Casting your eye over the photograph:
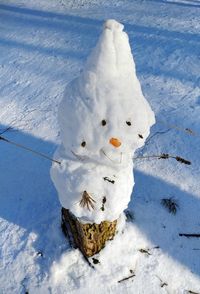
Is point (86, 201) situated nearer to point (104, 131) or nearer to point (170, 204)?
point (104, 131)

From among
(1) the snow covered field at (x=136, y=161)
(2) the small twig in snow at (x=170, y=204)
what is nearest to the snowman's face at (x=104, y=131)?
(1) the snow covered field at (x=136, y=161)

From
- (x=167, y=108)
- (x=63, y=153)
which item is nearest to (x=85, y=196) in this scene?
(x=63, y=153)

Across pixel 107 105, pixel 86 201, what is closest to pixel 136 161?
pixel 86 201

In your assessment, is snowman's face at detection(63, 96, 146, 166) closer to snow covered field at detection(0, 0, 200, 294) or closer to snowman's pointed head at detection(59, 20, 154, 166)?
snowman's pointed head at detection(59, 20, 154, 166)

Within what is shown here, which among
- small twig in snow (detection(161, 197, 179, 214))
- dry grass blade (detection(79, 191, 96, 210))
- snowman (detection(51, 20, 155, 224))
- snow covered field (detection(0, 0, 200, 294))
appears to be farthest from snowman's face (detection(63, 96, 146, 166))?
small twig in snow (detection(161, 197, 179, 214))

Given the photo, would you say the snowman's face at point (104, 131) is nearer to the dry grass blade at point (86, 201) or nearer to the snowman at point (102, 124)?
the snowman at point (102, 124)

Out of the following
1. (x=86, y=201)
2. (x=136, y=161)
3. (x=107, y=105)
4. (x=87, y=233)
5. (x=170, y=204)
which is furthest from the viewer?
(x=136, y=161)

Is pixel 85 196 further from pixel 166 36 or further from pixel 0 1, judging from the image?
pixel 0 1
